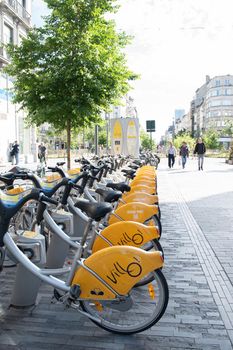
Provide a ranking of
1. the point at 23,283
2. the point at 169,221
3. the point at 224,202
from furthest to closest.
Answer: the point at 224,202 → the point at 169,221 → the point at 23,283

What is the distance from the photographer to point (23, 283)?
344cm

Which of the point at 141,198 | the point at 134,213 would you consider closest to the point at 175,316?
the point at 134,213

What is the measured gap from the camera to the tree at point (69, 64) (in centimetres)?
926

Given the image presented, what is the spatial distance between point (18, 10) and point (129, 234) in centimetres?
2876

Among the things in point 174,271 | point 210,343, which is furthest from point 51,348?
point 174,271

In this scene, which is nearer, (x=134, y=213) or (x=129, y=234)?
(x=129, y=234)

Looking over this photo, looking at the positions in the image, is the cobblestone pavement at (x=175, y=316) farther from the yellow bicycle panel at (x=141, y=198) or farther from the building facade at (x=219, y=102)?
the building facade at (x=219, y=102)

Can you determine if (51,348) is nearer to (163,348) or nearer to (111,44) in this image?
(163,348)

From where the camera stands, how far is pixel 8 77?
84.8 feet

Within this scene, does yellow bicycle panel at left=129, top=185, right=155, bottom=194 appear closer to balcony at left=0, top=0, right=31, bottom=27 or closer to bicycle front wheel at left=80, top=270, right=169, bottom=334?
bicycle front wheel at left=80, top=270, right=169, bottom=334

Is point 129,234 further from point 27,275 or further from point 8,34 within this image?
point 8,34

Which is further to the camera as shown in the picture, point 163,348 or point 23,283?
point 23,283

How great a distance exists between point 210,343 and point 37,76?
25.8 ft

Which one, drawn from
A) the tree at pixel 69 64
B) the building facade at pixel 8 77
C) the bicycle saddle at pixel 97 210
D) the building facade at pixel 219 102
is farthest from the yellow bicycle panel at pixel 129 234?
the building facade at pixel 219 102
